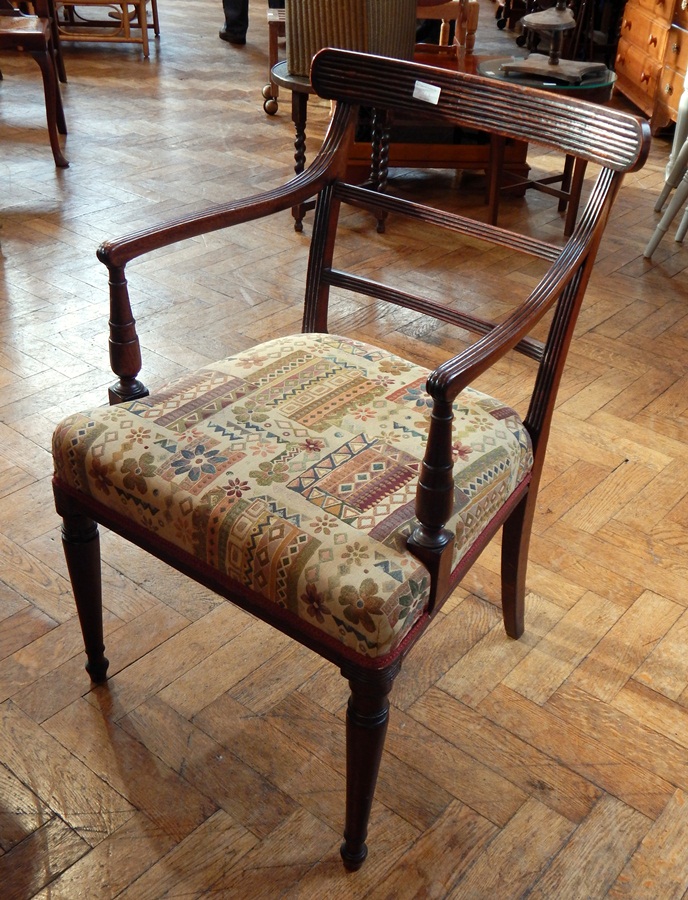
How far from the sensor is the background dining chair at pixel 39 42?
322 centimetres

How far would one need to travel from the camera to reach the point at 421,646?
4.99 ft

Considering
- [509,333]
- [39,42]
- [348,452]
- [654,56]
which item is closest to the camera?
[509,333]

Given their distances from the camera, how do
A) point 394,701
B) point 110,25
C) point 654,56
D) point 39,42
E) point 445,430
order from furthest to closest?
point 110,25 < point 654,56 < point 39,42 < point 394,701 < point 445,430

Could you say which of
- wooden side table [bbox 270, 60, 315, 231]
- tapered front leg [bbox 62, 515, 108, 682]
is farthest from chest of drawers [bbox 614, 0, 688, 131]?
tapered front leg [bbox 62, 515, 108, 682]

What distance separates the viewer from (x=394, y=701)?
1416mm

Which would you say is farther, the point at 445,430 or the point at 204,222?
the point at 204,222

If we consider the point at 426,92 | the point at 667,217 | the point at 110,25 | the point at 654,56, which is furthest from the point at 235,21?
the point at 426,92

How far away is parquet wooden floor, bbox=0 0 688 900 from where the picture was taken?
1.20 meters

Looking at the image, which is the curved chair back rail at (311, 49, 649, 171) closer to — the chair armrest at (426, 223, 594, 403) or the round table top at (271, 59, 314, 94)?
the chair armrest at (426, 223, 594, 403)

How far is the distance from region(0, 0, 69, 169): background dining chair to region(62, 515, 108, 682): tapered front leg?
2562 millimetres

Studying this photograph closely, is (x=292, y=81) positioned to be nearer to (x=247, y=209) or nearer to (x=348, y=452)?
(x=247, y=209)

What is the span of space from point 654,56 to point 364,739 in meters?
4.38

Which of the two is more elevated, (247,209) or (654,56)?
(247,209)

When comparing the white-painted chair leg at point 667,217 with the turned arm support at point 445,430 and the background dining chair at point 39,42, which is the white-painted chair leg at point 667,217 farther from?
the background dining chair at point 39,42
